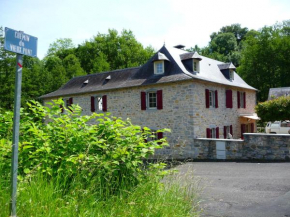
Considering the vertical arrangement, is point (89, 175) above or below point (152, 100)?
below

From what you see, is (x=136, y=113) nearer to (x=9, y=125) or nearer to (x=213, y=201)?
(x=213, y=201)

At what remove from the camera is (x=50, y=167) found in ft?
13.0

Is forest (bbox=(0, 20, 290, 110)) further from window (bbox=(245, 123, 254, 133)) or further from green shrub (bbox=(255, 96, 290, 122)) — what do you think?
green shrub (bbox=(255, 96, 290, 122))

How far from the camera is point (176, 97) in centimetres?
1744

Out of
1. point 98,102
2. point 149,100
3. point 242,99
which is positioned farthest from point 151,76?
point 242,99

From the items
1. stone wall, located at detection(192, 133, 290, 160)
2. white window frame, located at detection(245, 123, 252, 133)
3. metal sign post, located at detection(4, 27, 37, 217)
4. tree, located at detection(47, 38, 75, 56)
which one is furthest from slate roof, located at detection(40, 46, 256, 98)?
tree, located at detection(47, 38, 75, 56)

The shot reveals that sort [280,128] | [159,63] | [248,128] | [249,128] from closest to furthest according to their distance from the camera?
[159,63] → [248,128] → [249,128] → [280,128]

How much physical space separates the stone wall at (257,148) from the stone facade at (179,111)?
1.74 meters

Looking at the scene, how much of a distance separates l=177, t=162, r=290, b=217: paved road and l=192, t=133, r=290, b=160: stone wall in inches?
46.9

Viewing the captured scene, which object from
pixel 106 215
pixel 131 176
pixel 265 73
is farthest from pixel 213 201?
pixel 265 73

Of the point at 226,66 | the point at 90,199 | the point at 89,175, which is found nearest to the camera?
the point at 90,199

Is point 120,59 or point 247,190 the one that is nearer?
point 247,190

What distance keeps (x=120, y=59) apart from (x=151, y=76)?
24044mm

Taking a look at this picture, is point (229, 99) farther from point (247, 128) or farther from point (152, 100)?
point (152, 100)
